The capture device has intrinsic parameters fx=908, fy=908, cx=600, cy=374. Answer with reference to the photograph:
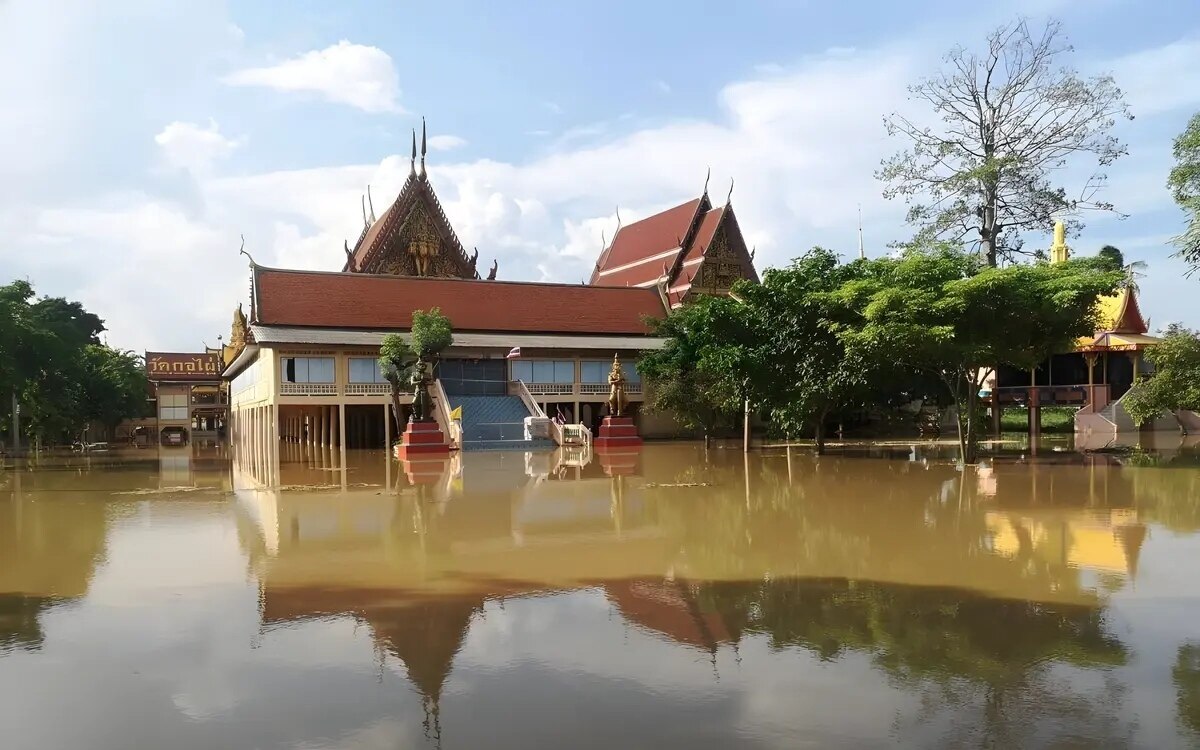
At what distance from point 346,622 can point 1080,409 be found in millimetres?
28959

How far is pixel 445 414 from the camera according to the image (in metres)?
26.0

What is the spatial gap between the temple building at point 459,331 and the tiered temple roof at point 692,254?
0.07 meters

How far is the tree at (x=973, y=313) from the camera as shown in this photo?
15.6 m

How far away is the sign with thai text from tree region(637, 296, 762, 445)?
105ft

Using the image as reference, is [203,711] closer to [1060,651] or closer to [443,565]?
[443,565]

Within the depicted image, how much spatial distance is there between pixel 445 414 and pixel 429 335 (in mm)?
2313

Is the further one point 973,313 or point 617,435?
point 617,435

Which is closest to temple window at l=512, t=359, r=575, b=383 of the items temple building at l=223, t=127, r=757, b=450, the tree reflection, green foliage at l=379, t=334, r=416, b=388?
temple building at l=223, t=127, r=757, b=450

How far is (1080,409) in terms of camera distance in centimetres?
2936

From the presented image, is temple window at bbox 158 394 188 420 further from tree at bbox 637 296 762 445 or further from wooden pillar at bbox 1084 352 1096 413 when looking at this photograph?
wooden pillar at bbox 1084 352 1096 413

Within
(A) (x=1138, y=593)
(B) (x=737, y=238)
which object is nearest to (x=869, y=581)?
(A) (x=1138, y=593)

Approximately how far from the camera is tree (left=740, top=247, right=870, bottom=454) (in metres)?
19.4

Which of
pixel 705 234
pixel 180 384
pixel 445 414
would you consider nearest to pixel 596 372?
pixel 445 414

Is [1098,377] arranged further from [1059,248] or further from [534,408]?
[534,408]
